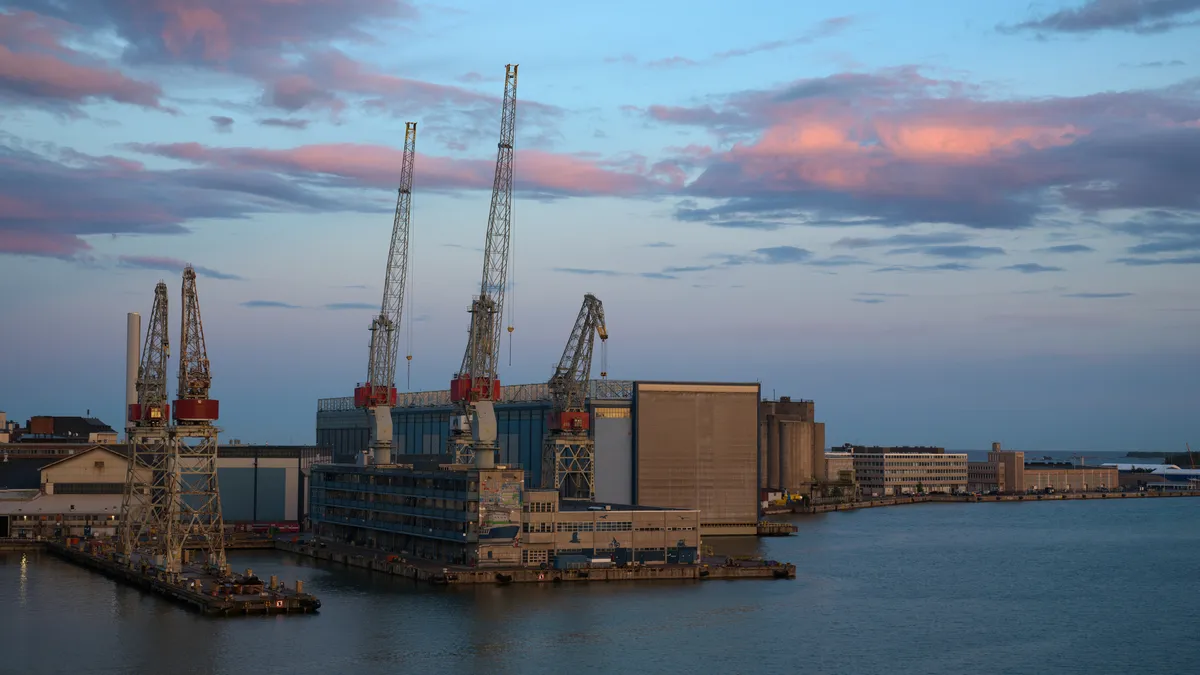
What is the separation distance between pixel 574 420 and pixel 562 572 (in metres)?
28.9

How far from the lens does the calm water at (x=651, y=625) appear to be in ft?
178

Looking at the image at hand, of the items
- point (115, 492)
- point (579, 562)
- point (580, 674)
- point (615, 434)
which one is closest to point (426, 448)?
point (615, 434)

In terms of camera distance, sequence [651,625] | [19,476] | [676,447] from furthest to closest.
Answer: [676,447] < [19,476] < [651,625]

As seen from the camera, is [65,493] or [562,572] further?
[65,493]

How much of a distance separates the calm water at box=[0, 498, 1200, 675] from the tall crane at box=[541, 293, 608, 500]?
2109 cm

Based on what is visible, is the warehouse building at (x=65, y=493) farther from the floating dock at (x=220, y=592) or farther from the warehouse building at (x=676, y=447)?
the warehouse building at (x=676, y=447)

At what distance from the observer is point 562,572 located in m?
76.6

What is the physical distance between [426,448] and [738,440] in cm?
3851

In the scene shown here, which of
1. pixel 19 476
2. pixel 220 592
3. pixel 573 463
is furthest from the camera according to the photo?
pixel 573 463

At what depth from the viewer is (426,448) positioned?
140 meters

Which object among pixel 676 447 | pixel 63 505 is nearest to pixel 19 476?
pixel 63 505

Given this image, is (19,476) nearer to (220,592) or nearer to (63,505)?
(63,505)

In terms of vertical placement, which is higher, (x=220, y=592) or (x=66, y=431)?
(x=66, y=431)

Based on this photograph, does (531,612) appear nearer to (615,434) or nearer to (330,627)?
(330,627)
